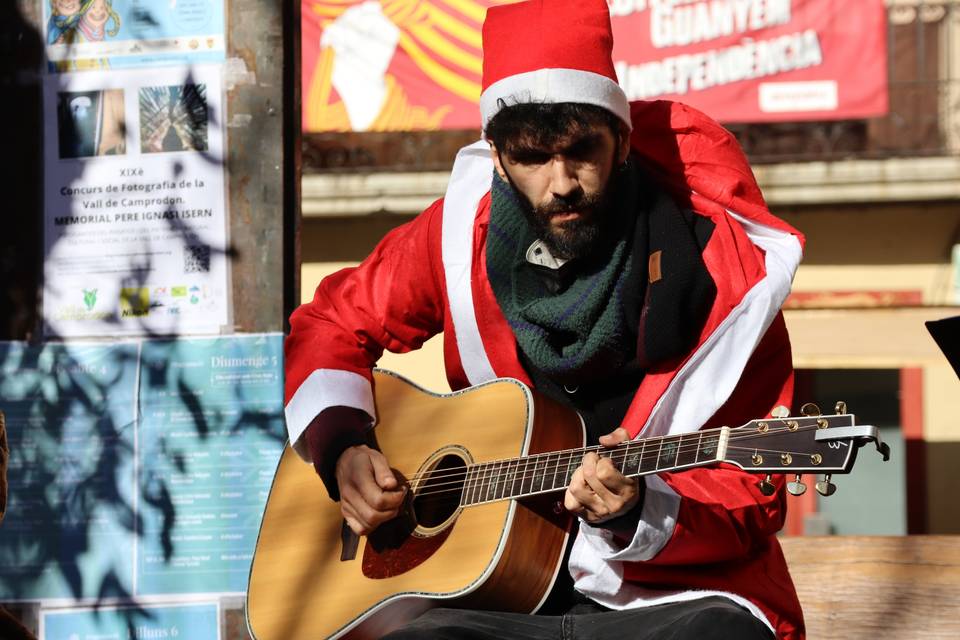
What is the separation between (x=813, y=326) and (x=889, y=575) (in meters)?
8.02

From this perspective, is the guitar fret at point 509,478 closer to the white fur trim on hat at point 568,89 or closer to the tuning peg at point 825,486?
the tuning peg at point 825,486

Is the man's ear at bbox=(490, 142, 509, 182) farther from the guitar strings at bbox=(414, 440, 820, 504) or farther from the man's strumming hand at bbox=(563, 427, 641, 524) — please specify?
the man's strumming hand at bbox=(563, 427, 641, 524)

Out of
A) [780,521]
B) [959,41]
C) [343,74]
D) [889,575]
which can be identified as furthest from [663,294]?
[959,41]

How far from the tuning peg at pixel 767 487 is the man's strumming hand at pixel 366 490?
91 cm

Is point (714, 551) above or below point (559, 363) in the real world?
below

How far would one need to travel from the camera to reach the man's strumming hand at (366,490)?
3.20m

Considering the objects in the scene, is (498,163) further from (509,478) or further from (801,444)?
(801,444)

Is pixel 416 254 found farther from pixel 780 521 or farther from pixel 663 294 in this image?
pixel 780 521

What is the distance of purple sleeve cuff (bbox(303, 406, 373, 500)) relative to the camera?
11.0 feet

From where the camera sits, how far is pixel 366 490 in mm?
3223

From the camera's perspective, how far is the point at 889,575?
12.5 feet

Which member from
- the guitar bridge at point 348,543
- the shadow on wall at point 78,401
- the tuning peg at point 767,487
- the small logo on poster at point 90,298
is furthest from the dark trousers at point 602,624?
the small logo on poster at point 90,298

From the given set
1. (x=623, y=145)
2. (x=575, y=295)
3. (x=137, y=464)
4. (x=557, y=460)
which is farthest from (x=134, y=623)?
(x=623, y=145)

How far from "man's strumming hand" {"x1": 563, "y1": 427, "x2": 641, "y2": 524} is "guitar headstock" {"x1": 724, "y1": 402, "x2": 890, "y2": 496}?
0.21m
